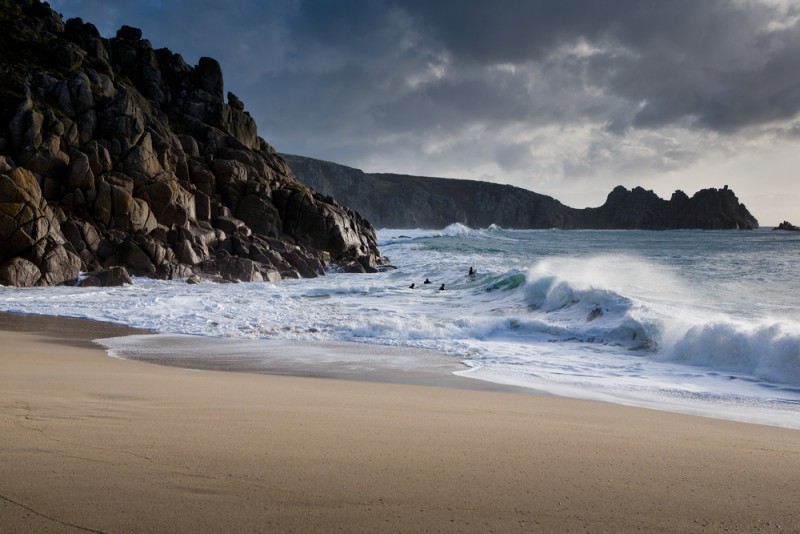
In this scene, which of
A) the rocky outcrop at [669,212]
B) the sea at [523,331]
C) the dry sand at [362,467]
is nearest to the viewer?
the dry sand at [362,467]

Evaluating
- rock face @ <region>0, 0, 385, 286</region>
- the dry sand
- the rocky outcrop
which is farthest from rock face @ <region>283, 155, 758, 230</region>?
the dry sand

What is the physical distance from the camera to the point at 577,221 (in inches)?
6875

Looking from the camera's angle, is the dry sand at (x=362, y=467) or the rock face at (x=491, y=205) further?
the rock face at (x=491, y=205)

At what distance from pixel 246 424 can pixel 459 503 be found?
1944 millimetres

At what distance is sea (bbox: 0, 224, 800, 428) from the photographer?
8539 millimetres

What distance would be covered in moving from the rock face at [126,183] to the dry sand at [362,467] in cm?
2123

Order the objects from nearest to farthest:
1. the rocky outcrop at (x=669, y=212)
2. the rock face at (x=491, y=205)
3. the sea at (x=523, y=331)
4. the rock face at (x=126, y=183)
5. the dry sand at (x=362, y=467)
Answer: the dry sand at (x=362, y=467), the sea at (x=523, y=331), the rock face at (x=126, y=183), the rocky outcrop at (x=669, y=212), the rock face at (x=491, y=205)

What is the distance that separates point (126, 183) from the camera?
92.8ft

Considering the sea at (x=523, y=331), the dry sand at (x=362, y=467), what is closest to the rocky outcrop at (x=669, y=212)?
the sea at (x=523, y=331)

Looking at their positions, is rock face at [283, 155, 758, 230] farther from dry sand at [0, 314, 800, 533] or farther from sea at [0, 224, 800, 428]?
dry sand at [0, 314, 800, 533]

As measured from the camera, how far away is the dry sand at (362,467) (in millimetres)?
2371

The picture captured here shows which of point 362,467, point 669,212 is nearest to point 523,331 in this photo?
point 362,467

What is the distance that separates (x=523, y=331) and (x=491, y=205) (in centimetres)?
16882

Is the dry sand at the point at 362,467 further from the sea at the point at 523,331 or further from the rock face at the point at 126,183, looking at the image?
the rock face at the point at 126,183
